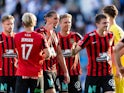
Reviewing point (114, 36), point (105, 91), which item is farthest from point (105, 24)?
point (105, 91)

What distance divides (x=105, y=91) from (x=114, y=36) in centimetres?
121

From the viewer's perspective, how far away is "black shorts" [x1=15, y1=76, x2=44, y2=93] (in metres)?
12.1

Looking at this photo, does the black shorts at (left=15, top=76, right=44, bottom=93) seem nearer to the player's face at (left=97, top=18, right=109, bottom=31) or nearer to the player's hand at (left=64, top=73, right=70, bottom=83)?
the player's hand at (left=64, top=73, right=70, bottom=83)

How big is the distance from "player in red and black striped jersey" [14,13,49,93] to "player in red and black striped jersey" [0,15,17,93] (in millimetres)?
1772

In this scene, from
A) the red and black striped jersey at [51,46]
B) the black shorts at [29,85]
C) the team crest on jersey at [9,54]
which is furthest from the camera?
the team crest on jersey at [9,54]

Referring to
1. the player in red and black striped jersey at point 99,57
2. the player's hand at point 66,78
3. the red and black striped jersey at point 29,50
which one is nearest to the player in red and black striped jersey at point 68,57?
the player's hand at point 66,78

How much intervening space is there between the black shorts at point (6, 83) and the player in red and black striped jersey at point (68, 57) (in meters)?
1.07

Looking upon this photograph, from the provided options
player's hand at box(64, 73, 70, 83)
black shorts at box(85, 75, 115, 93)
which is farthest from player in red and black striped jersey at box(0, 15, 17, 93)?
black shorts at box(85, 75, 115, 93)

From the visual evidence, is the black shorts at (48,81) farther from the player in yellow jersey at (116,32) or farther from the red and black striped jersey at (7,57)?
the player in yellow jersey at (116,32)

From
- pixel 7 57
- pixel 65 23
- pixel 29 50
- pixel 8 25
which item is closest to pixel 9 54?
pixel 7 57

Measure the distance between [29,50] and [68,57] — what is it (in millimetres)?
2247

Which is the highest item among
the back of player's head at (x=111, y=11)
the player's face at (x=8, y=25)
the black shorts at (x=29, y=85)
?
the back of player's head at (x=111, y=11)

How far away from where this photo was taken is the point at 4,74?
1393 centimetres

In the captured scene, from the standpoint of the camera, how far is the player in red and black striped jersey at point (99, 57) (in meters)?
12.8
